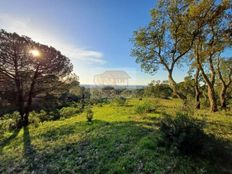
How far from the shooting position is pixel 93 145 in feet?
26.4

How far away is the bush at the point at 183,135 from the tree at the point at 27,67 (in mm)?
A: 15994

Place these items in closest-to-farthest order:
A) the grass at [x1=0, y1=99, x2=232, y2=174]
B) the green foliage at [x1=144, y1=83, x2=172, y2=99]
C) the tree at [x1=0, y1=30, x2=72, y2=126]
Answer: the grass at [x1=0, y1=99, x2=232, y2=174], the tree at [x1=0, y1=30, x2=72, y2=126], the green foliage at [x1=144, y1=83, x2=172, y2=99]

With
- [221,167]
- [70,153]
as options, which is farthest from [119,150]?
[221,167]

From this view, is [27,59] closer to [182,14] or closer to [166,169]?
[182,14]

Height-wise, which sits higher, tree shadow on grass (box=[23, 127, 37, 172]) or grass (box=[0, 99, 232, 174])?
grass (box=[0, 99, 232, 174])

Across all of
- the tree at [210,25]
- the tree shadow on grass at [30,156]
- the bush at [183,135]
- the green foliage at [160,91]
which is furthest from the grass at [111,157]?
the green foliage at [160,91]

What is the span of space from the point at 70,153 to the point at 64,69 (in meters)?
15.9

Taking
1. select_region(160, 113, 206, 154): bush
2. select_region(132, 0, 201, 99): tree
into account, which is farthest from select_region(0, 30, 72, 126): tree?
select_region(160, 113, 206, 154): bush

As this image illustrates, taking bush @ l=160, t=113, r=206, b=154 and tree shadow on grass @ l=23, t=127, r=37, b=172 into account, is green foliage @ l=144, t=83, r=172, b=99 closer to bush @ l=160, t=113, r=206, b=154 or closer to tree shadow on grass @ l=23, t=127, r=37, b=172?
tree shadow on grass @ l=23, t=127, r=37, b=172

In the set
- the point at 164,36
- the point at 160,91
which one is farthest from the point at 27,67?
the point at 160,91

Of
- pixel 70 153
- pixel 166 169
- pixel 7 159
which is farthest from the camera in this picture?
pixel 7 159

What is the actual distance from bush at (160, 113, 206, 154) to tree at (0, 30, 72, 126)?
52.5 ft

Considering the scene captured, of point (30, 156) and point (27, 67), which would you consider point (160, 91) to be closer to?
point (27, 67)

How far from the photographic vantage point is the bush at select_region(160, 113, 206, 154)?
245 inches
